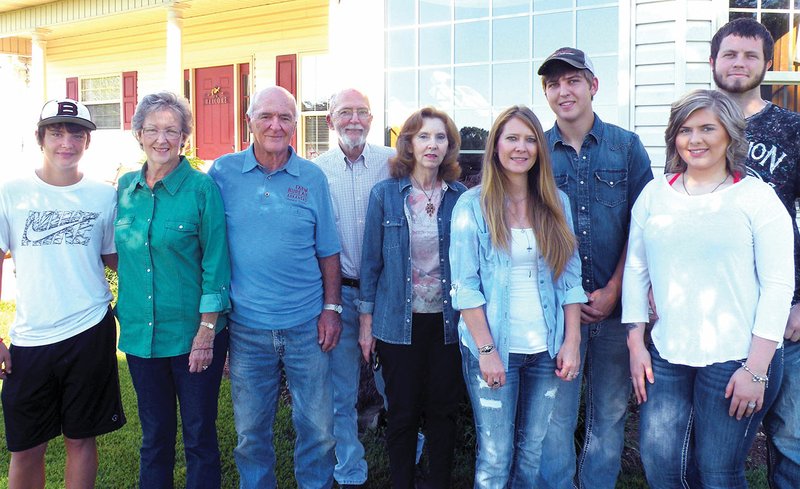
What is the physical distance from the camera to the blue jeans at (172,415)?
298cm

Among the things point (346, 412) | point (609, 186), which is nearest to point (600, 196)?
point (609, 186)

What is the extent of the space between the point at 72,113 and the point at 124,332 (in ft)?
3.31

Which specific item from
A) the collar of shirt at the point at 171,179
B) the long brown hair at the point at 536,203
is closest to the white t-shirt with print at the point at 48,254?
the collar of shirt at the point at 171,179

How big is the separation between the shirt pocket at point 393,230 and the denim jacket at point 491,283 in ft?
1.33

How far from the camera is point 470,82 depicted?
7332 millimetres

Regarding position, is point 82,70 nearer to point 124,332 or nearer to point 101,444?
point 101,444

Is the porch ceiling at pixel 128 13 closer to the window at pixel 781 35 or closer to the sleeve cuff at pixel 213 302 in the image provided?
the window at pixel 781 35

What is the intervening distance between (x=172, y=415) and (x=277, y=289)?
74 centimetres

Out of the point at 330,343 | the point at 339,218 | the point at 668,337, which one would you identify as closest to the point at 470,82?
the point at 339,218

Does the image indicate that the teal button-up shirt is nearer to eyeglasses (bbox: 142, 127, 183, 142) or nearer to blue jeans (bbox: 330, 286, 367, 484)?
eyeglasses (bbox: 142, 127, 183, 142)

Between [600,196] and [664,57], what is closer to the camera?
[600,196]

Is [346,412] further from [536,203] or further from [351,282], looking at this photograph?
[536,203]

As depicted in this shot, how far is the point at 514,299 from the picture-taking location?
109 inches

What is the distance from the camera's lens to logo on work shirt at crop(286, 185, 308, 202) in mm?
3137
